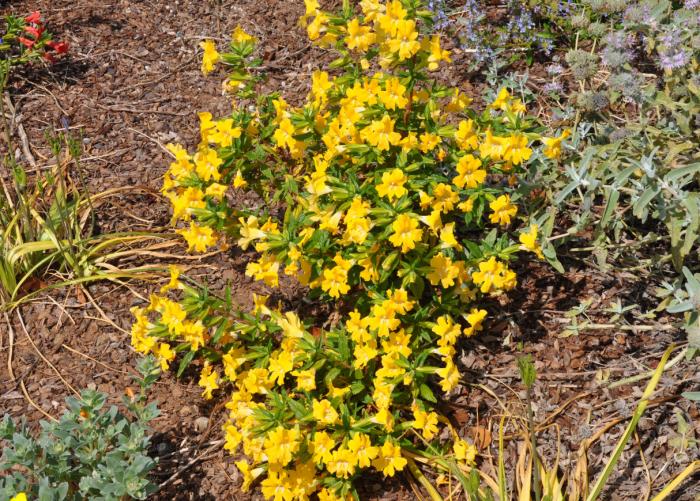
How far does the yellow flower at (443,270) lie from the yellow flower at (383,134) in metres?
0.40

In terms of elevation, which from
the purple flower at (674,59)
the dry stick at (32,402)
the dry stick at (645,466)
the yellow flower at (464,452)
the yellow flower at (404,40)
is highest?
the yellow flower at (404,40)

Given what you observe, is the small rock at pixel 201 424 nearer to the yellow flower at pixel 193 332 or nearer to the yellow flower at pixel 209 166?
the yellow flower at pixel 193 332

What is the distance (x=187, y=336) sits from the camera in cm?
276

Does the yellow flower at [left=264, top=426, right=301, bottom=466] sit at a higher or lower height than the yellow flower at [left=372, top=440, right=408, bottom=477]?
higher

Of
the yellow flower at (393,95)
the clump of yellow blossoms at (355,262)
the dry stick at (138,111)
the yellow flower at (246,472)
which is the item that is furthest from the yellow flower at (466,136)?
the dry stick at (138,111)

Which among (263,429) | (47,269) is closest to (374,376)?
(263,429)

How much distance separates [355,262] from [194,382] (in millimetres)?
875

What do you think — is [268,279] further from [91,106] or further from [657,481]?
[91,106]

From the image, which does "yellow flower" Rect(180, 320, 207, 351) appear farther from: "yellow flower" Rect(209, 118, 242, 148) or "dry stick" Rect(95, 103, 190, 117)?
"dry stick" Rect(95, 103, 190, 117)

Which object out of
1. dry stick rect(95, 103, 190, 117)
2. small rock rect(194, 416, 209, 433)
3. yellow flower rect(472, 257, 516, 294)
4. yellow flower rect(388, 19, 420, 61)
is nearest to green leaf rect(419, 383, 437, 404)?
yellow flower rect(472, 257, 516, 294)

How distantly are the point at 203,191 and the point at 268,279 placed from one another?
434 millimetres

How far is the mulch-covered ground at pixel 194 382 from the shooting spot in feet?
9.34

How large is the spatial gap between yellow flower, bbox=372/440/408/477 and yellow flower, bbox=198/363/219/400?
673 millimetres

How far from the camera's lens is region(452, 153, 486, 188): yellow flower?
2637 millimetres
